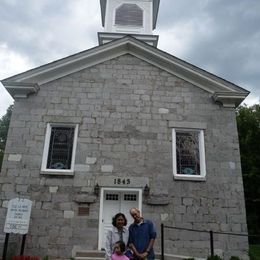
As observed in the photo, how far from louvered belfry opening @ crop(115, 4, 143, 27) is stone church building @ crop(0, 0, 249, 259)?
507 centimetres

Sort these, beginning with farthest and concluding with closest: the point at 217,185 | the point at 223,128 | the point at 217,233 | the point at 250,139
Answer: the point at 250,139 → the point at 223,128 → the point at 217,185 → the point at 217,233

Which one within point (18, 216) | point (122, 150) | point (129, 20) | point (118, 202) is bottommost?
point (18, 216)

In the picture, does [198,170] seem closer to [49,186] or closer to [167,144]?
[167,144]

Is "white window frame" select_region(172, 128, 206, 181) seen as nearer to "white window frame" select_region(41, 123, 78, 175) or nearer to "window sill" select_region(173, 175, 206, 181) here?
"window sill" select_region(173, 175, 206, 181)

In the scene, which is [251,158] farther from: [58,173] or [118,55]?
[58,173]

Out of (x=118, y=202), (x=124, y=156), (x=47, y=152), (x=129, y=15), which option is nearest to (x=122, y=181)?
(x=118, y=202)

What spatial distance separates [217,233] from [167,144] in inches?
116

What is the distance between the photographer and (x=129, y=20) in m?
16.2

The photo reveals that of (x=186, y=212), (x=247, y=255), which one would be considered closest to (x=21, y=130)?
(x=186, y=212)

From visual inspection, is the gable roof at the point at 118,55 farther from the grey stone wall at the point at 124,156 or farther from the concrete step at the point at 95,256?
the concrete step at the point at 95,256

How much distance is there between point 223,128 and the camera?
10.5 m

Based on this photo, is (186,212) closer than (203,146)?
A: Yes

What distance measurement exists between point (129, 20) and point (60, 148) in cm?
873

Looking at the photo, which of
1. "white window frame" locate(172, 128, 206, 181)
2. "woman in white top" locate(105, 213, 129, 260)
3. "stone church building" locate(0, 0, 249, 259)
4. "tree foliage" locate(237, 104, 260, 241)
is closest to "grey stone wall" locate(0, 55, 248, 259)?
"stone church building" locate(0, 0, 249, 259)
